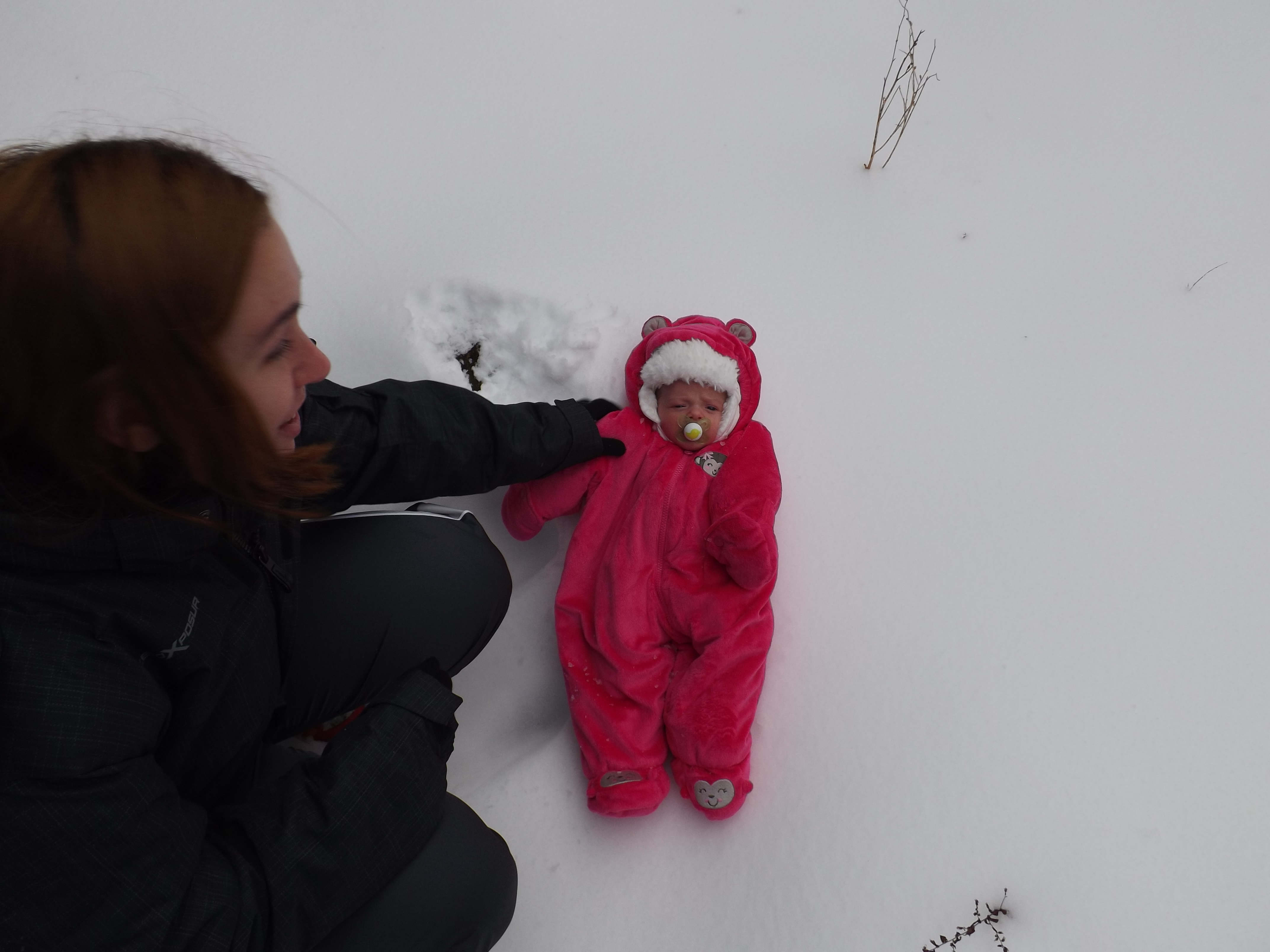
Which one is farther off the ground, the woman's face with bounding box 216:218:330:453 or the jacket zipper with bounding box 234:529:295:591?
the woman's face with bounding box 216:218:330:453

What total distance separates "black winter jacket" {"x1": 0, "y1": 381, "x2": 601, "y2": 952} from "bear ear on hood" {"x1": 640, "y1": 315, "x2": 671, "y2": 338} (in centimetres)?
48

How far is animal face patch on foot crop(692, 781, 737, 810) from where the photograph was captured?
3.66ft

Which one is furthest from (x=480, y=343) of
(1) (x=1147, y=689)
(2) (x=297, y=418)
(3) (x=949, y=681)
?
(1) (x=1147, y=689)

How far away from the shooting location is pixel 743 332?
1387mm

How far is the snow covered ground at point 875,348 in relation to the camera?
3.65ft

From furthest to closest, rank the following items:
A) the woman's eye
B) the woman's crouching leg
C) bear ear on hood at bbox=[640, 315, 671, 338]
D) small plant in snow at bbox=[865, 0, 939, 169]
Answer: small plant in snow at bbox=[865, 0, 939, 169], bear ear on hood at bbox=[640, 315, 671, 338], the woman's crouching leg, the woman's eye

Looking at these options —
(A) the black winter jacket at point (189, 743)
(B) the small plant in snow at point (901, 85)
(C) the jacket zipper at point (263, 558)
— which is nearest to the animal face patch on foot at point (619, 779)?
(A) the black winter jacket at point (189, 743)

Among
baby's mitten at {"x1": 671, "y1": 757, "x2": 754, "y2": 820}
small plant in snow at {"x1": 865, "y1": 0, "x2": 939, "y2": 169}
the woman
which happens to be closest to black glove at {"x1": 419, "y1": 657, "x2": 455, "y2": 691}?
the woman

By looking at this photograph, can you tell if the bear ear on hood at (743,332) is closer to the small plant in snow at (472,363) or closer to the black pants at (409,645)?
the small plant in snow at (472,363)

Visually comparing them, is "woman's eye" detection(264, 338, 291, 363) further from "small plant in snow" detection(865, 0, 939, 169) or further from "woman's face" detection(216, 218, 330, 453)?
"small plant in snow" detection(865, 0, 939, 169)

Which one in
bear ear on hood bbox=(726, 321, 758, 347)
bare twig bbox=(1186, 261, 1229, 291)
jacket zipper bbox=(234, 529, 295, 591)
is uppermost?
bare twig bbox=(1186, 261, 1229, 291)

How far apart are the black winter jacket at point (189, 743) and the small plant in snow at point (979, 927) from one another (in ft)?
2.28

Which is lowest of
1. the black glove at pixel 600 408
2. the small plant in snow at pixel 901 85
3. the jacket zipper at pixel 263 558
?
the jacket zipper at pixel 263 558

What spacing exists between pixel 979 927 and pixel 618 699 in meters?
0.58
